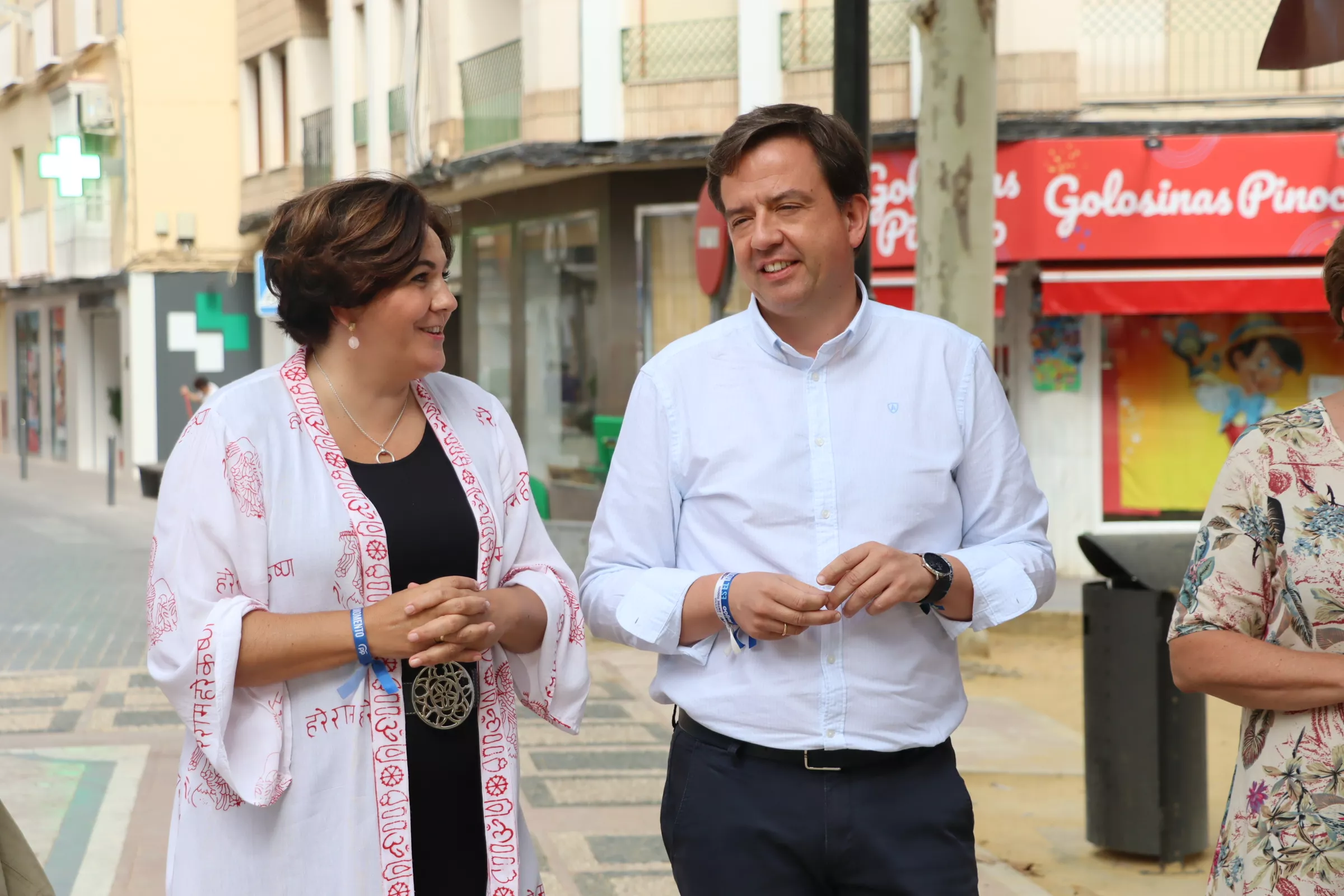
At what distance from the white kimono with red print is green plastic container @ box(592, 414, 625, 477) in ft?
49.9

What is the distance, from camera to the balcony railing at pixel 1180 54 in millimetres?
16000

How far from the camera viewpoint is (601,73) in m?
18.8

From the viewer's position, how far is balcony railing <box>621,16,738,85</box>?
18.2 m

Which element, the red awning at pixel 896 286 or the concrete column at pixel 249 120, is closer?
the red awning at pixel 896 286

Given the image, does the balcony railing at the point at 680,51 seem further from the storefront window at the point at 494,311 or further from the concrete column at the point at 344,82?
the concrete column at the point at 344,82

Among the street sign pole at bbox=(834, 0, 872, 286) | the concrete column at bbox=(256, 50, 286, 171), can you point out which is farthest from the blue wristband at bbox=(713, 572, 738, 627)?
the concrete column at bbox=(256, 50, 286, 171)

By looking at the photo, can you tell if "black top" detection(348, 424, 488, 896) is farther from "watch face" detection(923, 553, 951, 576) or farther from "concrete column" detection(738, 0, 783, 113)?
"concrete column" detection(738, 0, 783, 113)

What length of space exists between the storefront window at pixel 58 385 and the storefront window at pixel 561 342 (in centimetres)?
1939

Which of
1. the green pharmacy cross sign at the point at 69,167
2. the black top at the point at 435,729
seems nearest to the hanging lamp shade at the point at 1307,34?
the black top at the point at 435,729

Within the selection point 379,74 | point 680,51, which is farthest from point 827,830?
point 379,74

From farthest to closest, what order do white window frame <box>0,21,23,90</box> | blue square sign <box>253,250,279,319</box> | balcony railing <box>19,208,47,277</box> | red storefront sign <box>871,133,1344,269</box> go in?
white window frame <box>0,21,23,90</box>
balcony railing <box>19,208,47,277</box>
red storefront sign <box>871,133,1344,269</box>
blue square sign <box>253,250,279,319</box>

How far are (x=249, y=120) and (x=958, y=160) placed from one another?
73.5 feet

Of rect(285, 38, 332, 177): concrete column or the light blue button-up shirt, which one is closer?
the light blue button-up shirt

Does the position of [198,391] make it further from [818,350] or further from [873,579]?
[873,579]
